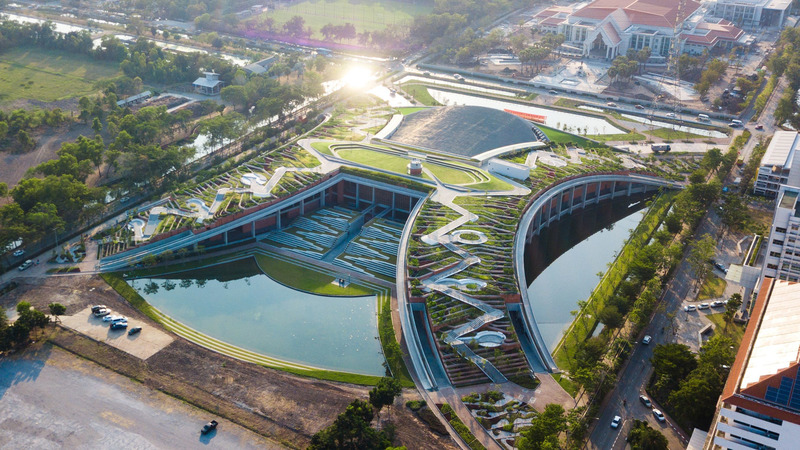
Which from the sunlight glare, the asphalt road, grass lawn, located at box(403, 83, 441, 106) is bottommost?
the asphalt road

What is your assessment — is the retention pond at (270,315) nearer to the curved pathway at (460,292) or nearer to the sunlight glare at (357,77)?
the curved pathway at (460,292)

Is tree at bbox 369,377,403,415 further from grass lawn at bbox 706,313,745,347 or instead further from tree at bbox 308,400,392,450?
grass lawn at bbox 706,313,745,347

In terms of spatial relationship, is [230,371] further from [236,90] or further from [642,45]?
[642,45]

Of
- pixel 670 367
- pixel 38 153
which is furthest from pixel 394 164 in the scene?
pixel 38 153

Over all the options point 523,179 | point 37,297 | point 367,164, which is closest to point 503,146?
point 523,179

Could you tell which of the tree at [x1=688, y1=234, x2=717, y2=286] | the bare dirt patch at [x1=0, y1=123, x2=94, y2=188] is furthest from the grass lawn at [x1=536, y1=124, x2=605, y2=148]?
the bare dirt patch at [x1=0, y1=123, x2=94, y2=188]

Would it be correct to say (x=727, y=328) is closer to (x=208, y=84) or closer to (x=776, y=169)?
(x=776, y=169)

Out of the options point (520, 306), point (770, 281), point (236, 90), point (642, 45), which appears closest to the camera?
point (770, 281)
